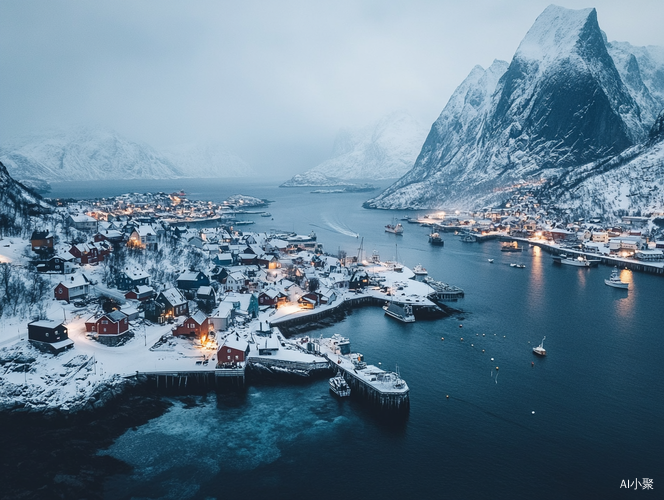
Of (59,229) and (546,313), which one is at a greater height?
(59,229)

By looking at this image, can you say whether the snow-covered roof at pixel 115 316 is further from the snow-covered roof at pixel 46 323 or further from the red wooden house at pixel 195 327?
the red wooden house at pixel 195 327

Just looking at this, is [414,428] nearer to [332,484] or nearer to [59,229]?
[332,484]

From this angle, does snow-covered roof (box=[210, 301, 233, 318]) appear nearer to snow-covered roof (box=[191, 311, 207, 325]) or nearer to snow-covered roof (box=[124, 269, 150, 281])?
snow-covered roof (box=[191, 311, 207, 325])

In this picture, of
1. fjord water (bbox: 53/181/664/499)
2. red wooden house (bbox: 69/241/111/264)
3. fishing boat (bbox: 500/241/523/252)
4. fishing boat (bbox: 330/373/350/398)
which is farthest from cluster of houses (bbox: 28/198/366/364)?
fishing boat (bbox: 500/241/523/252)

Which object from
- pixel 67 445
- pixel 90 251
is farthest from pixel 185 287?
pixel 67 445

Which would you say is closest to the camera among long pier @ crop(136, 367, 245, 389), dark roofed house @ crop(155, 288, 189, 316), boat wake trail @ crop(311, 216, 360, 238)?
long pier @ crop(136, 367, 245, 389)

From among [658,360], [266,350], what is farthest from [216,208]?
[658,360]
